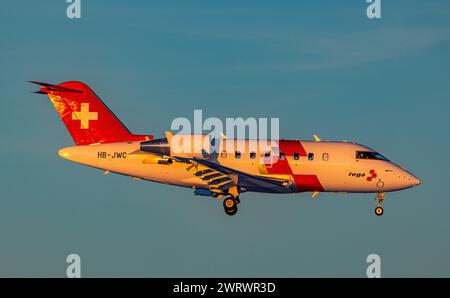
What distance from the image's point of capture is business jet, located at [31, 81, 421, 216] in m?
67.1

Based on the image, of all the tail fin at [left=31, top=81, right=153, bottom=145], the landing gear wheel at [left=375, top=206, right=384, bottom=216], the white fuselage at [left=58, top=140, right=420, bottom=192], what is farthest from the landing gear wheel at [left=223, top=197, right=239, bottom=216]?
the landing gear wheel at [left=375, top=206, right=384, bottom=216]

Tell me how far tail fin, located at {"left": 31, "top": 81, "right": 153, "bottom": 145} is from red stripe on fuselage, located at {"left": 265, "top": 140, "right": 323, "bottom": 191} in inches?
339

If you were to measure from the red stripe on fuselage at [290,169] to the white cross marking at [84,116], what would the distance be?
12381mm

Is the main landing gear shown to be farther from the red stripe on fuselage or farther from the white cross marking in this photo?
the white cross marking

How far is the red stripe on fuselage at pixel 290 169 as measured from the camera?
67.7 meters

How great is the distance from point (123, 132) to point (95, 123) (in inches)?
78.2

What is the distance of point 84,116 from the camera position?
234 ft

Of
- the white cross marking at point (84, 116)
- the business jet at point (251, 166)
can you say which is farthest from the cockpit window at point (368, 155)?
the white cross marking at point (84, 116)

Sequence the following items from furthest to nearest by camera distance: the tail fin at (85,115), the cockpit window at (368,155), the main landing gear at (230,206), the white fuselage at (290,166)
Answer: the tail fin at (85,115) → the cockpit window at (368,155) → the white fuselage at (290,166) → the main landing gear at (230,206)

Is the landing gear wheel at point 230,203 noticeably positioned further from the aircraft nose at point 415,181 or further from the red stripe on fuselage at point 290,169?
the aircraft nose at point 415,181

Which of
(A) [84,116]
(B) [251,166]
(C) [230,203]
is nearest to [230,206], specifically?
(C) [230,203]

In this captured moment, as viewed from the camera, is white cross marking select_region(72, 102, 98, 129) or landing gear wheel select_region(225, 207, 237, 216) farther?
white cross marking select_region(72, 102, 98, 129)

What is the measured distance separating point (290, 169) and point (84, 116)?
14391 millimetres
